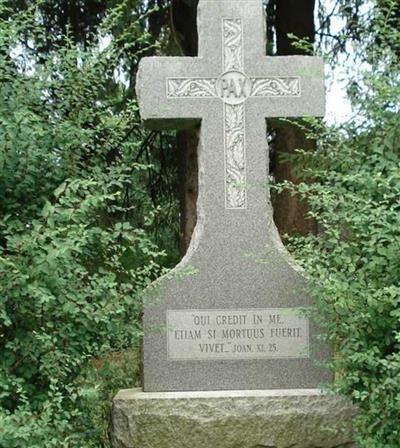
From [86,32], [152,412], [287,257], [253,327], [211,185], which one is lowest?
[152,412]

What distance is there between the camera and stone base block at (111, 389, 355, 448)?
5.09 m

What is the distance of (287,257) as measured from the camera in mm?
5590

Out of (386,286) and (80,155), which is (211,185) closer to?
(80,155)

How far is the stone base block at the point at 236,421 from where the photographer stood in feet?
16.7

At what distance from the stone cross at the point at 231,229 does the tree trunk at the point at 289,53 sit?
3.66m

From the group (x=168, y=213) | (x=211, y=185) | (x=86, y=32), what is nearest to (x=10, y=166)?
(x=211, y=185)

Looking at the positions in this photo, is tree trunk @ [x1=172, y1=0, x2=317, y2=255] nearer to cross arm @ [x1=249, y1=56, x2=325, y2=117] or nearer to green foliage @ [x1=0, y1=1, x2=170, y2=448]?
cross arm @ [x1=249, y1=56, x2=325, y2=117]

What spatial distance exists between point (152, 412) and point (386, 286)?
162 cm

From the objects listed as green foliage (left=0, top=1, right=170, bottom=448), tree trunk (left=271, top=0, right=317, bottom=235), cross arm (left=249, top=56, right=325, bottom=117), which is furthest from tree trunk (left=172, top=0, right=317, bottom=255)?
green foliage (left=0, top=1, right=170, bottom=448)

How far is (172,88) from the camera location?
5.73 metres

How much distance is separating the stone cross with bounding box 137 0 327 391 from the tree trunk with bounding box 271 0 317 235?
3661 millimetres

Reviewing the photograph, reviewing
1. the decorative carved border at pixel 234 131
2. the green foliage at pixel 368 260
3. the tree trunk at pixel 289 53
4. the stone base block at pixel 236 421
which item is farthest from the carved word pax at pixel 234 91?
the tree trunk at pixel 289 53

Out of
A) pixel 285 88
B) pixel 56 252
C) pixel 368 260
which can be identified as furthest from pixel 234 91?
pixel 56 252

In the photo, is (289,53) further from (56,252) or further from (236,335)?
(56,252)
